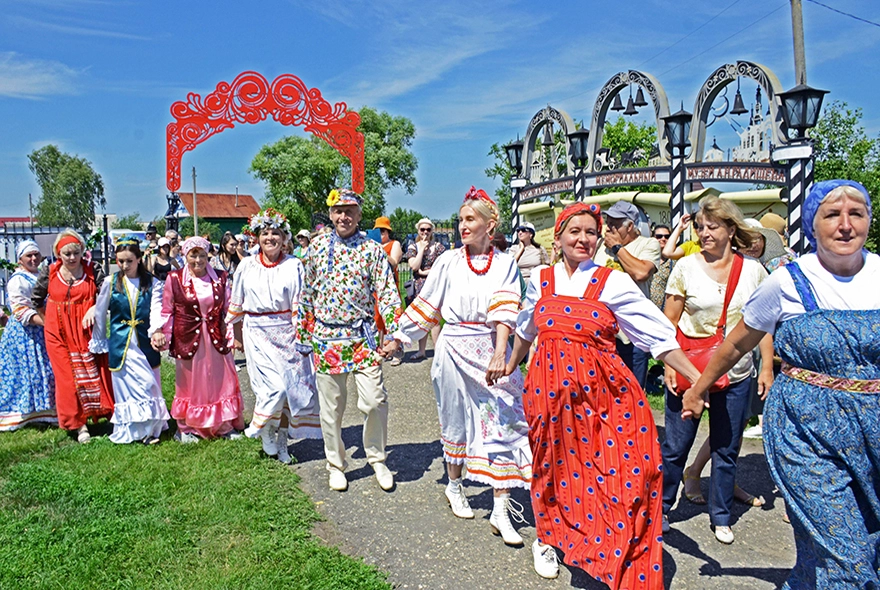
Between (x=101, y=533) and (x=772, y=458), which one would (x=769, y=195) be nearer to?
(x=772, y=458)

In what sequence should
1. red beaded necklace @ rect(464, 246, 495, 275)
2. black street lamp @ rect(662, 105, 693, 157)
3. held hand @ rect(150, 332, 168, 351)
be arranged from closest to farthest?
red beaded necklace @ rect(464, 246, 495, 275)
held hand @ rect(150, 332, 168, 351)
black street lamp @ rect(662, 105, 693, 157)

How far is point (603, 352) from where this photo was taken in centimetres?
318

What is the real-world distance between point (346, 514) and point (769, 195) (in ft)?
34.0

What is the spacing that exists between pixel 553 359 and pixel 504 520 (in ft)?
3.92

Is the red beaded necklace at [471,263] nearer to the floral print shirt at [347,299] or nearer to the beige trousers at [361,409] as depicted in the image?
the floral print shirt at [347,299]

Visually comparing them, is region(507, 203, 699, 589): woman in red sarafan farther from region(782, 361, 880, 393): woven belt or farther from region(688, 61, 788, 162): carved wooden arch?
region(688, 61, 788, 162): carved wooden arch

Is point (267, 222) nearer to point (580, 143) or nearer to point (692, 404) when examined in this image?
point (692, 404)

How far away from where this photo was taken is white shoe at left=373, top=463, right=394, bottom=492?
474cm

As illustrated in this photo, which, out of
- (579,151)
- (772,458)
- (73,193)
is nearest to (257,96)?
(579,151)

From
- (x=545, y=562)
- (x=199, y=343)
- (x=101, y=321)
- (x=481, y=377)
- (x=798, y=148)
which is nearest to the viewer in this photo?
(x=545, y=562)

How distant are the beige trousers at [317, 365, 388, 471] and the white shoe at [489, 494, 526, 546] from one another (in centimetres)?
110

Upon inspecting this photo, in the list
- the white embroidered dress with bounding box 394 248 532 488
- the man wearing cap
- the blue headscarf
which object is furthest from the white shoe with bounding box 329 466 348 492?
the blue headscarf

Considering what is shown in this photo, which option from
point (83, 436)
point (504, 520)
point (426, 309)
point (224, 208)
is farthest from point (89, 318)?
point (224, 208)

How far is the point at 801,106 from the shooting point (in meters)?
9.56
